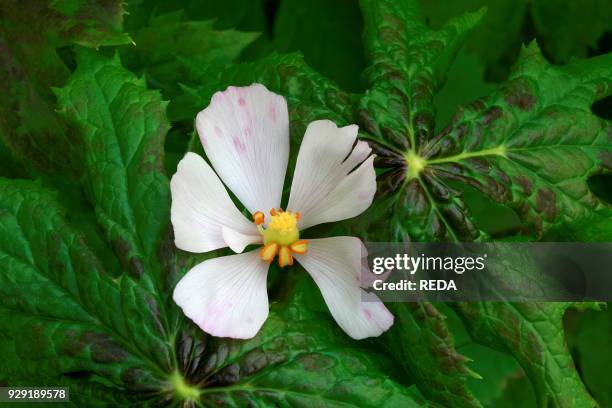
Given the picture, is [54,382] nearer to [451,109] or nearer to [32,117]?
[32,117]

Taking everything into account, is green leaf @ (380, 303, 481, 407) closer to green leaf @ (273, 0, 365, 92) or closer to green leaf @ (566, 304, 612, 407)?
green leaf @ (273, 0, 365, 92)

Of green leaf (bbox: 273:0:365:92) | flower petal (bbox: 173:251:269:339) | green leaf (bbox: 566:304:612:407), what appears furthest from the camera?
green leaf (bbox: 566:304:612:407)

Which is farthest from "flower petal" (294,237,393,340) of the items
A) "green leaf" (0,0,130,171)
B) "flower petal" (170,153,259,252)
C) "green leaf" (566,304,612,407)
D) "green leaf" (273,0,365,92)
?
"green leaf" (566,304,612,407)

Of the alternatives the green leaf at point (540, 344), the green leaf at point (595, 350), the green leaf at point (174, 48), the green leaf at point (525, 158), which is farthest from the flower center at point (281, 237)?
the green leaf at point (595, 350)

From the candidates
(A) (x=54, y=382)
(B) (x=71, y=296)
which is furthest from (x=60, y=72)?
(A) (x=54, y=382)

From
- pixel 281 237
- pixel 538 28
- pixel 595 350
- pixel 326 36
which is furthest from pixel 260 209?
pixel 595 350

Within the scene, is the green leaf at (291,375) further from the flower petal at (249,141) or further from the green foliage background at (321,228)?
the flower petal at (249,141)
